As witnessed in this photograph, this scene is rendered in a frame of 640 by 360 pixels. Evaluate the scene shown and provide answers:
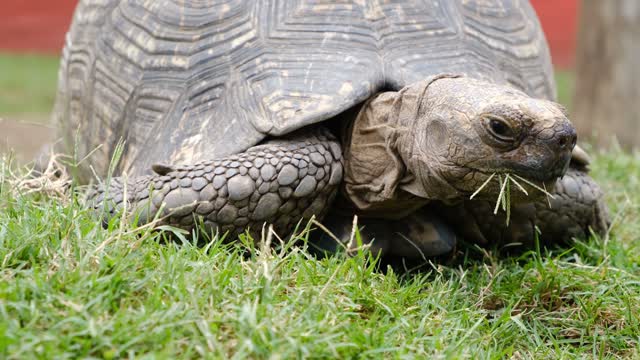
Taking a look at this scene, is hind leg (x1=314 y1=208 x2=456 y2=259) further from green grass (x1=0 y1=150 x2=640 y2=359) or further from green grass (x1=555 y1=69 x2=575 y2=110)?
green grass (x1=555 y1=69 x2=575 y2=110)

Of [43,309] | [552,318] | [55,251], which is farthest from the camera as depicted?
[552,318]

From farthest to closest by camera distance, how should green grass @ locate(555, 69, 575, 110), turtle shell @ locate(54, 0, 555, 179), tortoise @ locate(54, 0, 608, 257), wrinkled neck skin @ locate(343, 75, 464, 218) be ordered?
1. green grass @ locate(555, 69, 575, 110)
2. turtle shell @ locate(54, 0, 555, 179)
3. wrinkled neck skin @ locate(343, 75, 464, 218)
4. tortoise @ locate(54, 0, 608, 257)

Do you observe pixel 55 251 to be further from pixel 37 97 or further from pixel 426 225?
pixel 37 97

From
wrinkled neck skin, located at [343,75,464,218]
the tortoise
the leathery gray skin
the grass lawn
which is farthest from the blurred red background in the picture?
the grass lawn

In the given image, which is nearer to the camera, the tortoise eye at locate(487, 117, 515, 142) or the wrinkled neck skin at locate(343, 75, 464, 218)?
the tortoise eye at locate(487, 117, 515, 142)

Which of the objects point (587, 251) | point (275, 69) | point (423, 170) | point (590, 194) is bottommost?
Result: point (587, 251)

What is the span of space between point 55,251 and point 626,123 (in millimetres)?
6489

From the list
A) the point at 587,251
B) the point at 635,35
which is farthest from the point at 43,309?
the point at 635,35

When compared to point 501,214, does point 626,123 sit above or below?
below

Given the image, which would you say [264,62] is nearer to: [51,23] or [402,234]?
[402,234]

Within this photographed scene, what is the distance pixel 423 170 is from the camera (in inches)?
117

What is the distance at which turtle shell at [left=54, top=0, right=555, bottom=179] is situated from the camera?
10.6 ft

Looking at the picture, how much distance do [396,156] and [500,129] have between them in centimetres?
55

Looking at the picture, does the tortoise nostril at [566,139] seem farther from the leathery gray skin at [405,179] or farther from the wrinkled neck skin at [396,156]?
the wrinkled neck skin at [396,156]
